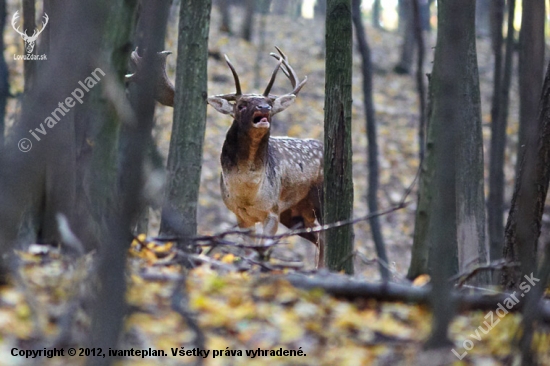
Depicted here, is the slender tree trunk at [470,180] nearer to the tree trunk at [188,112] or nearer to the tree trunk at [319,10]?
the tree trunk at [188,112]

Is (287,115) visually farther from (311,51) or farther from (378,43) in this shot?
A: (378,43)

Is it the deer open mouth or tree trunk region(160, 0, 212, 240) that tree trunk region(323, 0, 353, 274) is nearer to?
tree trunk region(160, 0, 212, 240)

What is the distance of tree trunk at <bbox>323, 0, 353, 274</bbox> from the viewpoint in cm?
771

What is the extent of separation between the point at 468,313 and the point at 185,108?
4.24 m

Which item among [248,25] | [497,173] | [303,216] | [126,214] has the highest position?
[248,25]

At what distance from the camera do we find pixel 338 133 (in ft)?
25.7

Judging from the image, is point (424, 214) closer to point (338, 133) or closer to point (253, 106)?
point (338, 133)

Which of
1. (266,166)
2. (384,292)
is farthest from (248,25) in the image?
(384,292)

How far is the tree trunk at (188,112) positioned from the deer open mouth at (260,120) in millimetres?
1502

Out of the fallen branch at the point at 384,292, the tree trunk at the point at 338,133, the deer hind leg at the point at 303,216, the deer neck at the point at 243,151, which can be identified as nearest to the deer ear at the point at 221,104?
the deer neck at the point at 243,151

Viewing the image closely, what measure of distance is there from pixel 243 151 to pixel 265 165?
440 millimetres

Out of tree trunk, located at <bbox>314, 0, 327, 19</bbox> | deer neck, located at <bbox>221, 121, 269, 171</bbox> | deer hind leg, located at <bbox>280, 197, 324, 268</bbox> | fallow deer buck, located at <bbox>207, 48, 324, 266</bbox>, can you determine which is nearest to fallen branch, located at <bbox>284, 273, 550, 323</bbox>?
fallow deer buck, located at <bbox>207, 48, 324, 266</bbox>

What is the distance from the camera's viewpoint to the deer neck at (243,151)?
10.2m

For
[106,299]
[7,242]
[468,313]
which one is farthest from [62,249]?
[468,313]
